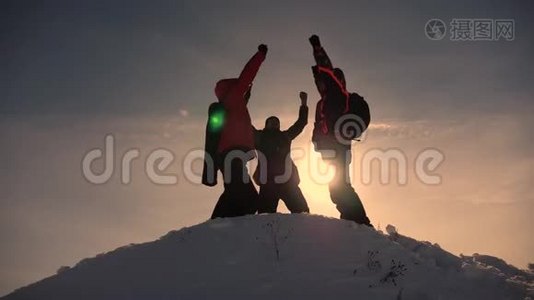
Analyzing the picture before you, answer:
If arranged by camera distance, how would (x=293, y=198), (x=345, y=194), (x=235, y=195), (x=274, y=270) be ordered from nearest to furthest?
1. (x=274, y=270)
2. (x=235, y=195)
3. (x=345, y=194)
4. (x=293, y=198)

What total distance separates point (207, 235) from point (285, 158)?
3.41 m

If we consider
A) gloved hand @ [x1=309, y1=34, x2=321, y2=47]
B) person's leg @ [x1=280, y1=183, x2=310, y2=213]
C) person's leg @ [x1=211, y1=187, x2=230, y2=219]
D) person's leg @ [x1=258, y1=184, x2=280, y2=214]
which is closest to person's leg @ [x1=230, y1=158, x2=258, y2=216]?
person's leg @ [x1=211, y1=187, x2=230, y2=219]

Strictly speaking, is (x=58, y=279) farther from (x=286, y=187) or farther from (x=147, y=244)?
(x=286, y=187)

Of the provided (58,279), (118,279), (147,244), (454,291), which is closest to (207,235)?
(147,244)

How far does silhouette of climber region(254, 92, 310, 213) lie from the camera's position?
11.2m

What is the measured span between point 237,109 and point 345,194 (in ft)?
8.70

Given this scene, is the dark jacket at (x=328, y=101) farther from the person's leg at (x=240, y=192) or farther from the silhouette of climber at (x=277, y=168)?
the person's leg at (x=240, y=192)

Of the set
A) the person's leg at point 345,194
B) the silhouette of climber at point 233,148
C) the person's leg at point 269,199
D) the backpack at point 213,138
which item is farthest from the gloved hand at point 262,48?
the person's leg at point 269,199

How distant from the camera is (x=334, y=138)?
1038cm

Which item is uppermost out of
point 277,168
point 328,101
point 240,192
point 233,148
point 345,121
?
point 328,101

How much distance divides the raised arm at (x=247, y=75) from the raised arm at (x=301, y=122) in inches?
57.7

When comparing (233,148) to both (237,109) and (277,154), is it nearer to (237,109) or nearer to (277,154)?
(237,109)

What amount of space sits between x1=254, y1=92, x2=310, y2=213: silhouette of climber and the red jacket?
3.98ft

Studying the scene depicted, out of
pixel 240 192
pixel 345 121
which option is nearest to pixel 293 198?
pixel 240 192
